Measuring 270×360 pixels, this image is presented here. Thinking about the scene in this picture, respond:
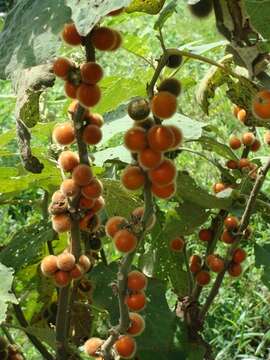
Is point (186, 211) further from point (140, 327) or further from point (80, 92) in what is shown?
point (80, 92)

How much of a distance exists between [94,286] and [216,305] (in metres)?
1.81

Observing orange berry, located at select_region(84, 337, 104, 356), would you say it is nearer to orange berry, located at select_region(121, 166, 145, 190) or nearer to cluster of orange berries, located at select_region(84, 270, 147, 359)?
cluster of orange berries, located at select_region(84, 270, 147, 359)

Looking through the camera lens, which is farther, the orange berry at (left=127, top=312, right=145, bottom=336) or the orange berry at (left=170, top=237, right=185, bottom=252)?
the orange berry at (left=170, top=237, right=185, bottom=252)

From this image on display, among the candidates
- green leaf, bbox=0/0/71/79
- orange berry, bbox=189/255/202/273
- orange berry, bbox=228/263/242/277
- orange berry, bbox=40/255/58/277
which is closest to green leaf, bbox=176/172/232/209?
orange berry, bbox=228/263/242/277

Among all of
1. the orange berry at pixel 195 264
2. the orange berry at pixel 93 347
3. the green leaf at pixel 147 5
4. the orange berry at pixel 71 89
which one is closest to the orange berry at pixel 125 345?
the orange berry at pixel 93 347

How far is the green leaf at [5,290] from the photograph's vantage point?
137cm

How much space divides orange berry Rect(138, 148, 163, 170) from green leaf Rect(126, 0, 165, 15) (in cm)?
32

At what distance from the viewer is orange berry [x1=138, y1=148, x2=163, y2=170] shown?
1.05 m

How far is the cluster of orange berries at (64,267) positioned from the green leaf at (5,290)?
0.11 meters

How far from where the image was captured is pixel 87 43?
1130mm

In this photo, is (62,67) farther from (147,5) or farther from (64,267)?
(64,267)

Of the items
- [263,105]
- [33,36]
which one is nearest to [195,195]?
[263,105]

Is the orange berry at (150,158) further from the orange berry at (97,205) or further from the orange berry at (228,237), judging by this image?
the orange berry at (228,237)

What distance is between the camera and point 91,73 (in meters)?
1.12
